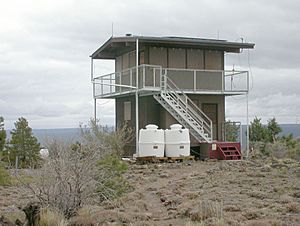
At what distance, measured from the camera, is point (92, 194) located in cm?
1229

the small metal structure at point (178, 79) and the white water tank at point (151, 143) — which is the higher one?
the small metal structure at point (178, 79)

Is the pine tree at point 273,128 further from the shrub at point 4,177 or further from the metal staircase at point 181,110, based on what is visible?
the shrub at point 4,177

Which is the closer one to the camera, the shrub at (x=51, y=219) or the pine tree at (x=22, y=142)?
the shrub at (x=51, y=219)

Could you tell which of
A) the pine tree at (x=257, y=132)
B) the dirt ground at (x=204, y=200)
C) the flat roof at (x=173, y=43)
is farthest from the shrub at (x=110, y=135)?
the pine tree at (x=257, y=132)

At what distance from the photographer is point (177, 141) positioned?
26.1 meters

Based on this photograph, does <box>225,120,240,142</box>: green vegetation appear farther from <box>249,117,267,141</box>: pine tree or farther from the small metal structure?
<box>249,117,267,141</box>: pine tree

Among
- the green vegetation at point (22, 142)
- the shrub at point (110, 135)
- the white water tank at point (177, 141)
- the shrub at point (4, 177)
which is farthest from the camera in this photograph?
the green vegetation at point (22, 142)

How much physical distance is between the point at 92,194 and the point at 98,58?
23.1 m

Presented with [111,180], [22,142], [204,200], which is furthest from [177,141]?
[204,200]

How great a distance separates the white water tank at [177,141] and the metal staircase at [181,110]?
1.06 metres

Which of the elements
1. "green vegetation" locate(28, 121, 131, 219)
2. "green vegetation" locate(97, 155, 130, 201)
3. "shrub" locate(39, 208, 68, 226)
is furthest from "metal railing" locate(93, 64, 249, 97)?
"shrub" locate(39, 208, 68, 226)

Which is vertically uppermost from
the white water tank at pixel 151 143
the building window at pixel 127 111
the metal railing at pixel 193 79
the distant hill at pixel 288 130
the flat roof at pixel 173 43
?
the flat roof at pixel 173 43

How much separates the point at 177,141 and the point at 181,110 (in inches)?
80.1

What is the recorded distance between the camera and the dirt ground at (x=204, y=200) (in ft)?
35.5
